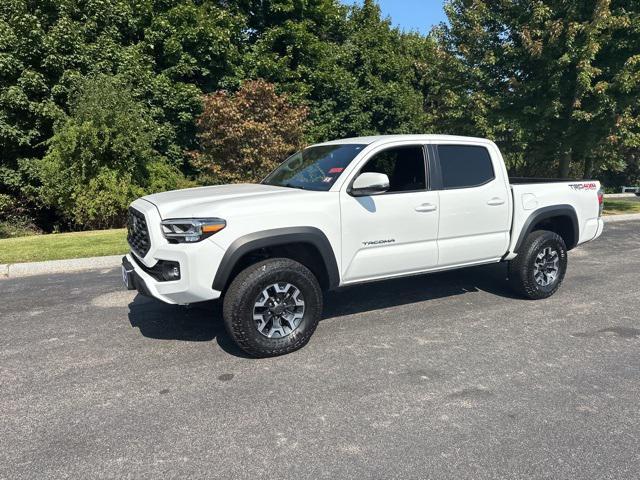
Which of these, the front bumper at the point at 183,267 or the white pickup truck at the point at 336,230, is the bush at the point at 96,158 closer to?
the white pickup truck at the point at 336,230

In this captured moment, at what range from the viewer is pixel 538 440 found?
282 centimetres

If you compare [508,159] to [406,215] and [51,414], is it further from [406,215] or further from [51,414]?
[51,414]

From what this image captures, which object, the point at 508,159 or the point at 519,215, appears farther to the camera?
the point at 508,159

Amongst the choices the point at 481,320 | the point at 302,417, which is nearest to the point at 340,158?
the point at 481,320

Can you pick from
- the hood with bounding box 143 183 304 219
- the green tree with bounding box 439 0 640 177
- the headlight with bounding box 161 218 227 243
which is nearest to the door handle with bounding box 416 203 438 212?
the hood with bounding box 143 183 304 219

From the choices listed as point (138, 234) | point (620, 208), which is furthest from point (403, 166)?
point (620, 208)

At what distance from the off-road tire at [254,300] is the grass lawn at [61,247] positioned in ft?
17.2

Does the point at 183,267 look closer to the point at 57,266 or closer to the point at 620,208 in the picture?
the point at 57,266

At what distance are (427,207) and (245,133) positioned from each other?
9.29 m

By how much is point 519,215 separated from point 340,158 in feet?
7.43

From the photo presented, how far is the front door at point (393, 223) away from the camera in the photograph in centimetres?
434

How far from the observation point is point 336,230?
4230mm

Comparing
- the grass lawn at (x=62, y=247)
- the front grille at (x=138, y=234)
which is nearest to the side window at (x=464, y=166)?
the front grille at (x=138, y=234)

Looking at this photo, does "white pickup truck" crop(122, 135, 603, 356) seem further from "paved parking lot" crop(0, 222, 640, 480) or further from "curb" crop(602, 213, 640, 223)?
"curb" crop(602, 213, 640, 223)
